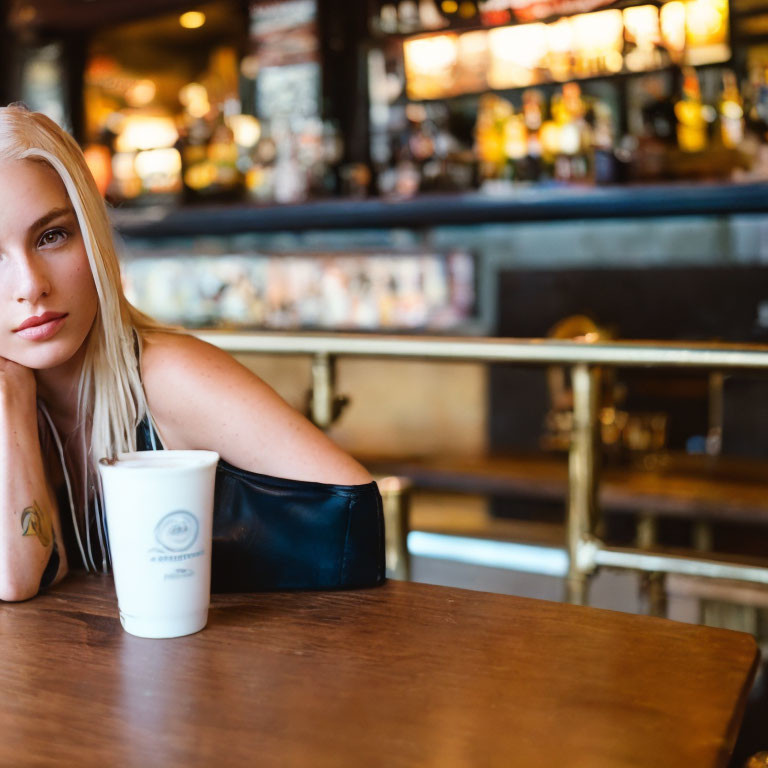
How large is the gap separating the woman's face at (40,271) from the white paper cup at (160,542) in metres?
0.24

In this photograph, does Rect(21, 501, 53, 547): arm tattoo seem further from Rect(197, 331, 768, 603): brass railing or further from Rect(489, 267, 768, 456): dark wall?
Rect(489, 267, 768, 456): dark wall

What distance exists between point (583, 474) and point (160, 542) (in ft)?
2.57

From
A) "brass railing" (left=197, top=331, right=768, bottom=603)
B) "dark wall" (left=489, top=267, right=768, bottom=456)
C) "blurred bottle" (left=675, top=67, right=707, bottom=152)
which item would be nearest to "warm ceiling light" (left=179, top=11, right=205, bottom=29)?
"dark wall" (left=489, top=267, right=768, bottom=456)

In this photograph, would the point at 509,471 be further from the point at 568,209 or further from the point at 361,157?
the point at 361,157

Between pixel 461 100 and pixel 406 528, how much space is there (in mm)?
2450

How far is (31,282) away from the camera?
0.93 metres

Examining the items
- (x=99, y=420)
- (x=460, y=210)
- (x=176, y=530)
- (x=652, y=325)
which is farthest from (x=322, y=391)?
(x=652, y=325)

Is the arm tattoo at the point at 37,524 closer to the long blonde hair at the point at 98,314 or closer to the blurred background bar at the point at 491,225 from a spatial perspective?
the long blonde hair at the point at 98,314

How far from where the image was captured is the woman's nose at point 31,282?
3.05 ft

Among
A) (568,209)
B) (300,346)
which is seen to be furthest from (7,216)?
(568,209)

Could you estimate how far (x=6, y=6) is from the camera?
4.34 meters

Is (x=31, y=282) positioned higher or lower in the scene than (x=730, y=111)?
lower

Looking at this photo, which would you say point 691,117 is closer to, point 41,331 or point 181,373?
point 181,373

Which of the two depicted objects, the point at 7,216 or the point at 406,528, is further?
the point at 406,528
